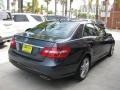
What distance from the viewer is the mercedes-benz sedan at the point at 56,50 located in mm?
4457

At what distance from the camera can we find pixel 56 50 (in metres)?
4.45

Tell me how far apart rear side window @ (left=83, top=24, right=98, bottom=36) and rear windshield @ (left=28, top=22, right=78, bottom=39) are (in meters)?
0.38

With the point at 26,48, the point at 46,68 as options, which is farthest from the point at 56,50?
the point at 26,48

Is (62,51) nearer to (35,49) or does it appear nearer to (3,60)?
(35,49)

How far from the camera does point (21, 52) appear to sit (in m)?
4.94

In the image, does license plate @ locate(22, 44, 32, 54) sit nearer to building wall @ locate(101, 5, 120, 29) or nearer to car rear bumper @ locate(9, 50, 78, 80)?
car rear bumper @ locate(9, 50, 78, 80)

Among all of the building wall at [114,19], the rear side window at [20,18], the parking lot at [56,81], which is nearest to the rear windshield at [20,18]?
the rear side window at [20,18]

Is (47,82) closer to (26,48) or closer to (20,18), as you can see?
(26,48)

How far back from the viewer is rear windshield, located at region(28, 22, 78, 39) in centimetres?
506

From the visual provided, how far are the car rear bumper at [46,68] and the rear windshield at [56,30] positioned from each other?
0.70 metres

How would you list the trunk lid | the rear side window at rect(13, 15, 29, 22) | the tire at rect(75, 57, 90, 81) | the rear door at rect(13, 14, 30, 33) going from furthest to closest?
the rear side window at rect(13, 15, 29, 22) → the rear door at rect(13, 14, 30, 33) → the tire at rect(75, 57, 90, 81) → the trunk lid

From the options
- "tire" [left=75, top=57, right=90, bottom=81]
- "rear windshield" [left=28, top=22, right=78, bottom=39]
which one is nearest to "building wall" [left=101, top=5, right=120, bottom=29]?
"tire" [left=75, top=57, right=90, bottom=81]

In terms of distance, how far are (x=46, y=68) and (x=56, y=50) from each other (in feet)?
1.39

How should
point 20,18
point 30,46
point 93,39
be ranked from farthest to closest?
point 20,18 → point 93,39 → point 30,46
